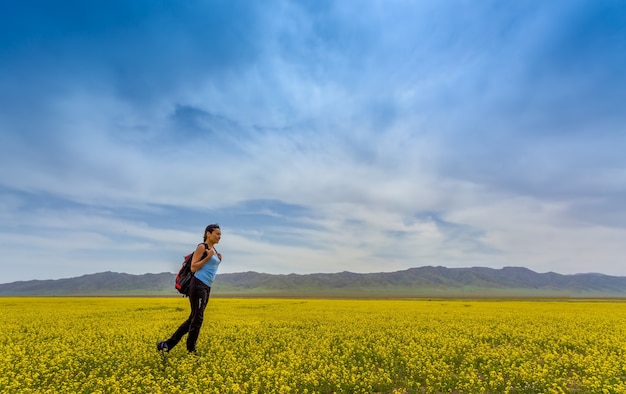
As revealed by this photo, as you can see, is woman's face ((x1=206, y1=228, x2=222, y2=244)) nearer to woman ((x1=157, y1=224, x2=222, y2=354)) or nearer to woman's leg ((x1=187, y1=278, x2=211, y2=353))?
woman ((x1=157, y1=224, x2=222, y2=354))

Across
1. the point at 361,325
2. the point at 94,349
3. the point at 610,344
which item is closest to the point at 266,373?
the point at 94,349

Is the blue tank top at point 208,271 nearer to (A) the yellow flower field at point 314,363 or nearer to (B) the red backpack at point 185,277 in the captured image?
(B) the red backpack at point 185,277

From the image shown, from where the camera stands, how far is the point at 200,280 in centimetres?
914

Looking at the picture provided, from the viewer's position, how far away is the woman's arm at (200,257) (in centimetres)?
890

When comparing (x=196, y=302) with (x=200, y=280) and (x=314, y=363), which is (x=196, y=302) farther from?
(x=314, y=363)

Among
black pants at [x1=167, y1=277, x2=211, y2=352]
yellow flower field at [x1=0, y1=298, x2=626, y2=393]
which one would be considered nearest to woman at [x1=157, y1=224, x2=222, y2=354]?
black pants at [x1=167, y1=277, x2=211, y2=352]

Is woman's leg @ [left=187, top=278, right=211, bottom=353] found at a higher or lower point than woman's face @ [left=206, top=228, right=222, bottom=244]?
lower

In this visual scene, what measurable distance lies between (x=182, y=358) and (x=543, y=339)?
40.2 ft

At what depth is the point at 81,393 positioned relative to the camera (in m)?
7.04

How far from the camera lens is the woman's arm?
8898mm

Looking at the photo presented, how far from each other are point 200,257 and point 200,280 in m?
0.62

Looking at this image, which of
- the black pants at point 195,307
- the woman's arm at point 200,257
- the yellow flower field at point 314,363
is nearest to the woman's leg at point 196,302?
the black pants at point 195,307

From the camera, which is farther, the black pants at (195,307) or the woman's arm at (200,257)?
the black pants at (195,307)

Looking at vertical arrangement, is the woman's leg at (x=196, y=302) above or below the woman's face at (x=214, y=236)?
below
